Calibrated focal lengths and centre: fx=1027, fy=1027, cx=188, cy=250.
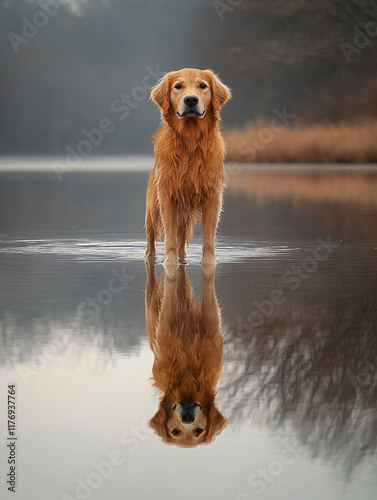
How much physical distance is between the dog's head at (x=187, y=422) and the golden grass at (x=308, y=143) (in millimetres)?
24737

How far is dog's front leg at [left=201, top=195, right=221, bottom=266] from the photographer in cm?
818

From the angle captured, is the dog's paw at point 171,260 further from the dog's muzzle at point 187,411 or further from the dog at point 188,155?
the dog's muzzle at point 187,411

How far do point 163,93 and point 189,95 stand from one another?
33 centimetres

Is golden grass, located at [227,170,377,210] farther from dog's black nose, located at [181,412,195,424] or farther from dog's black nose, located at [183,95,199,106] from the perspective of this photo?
dog's black nose, located at [181,412,195,424]

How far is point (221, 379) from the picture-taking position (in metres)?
4.22

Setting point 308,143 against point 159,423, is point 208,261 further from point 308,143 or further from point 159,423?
point 308,143

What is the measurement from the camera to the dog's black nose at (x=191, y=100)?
25.7 feet

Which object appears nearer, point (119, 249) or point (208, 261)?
point (208, 261)

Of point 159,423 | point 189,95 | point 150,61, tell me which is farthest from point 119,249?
point 150,61

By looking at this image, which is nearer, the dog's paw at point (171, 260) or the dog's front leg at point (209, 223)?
the dog's paw at point (171, 260)

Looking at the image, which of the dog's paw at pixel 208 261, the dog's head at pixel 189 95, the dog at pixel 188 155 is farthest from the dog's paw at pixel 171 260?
the dog's head at pixel 189 95

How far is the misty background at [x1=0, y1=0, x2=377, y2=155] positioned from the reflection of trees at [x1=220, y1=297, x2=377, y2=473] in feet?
92.7

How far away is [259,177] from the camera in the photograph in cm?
2484

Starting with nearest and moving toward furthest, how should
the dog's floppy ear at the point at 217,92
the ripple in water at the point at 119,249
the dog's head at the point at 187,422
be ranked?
the dog's head at the point at 187,422 < the dog's floppy ear at the point at 217,92 < the ripple in water at the point at 119,249
